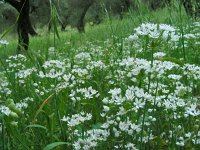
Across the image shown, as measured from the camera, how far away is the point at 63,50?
7434 mm

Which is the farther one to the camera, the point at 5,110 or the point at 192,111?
the point at 192,111

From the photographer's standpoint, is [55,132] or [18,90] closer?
[55,132]

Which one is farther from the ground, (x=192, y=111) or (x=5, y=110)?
(x=5, y=110)

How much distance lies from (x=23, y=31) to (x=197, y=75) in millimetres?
15988

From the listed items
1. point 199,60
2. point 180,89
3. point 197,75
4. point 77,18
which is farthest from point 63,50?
point 77,18

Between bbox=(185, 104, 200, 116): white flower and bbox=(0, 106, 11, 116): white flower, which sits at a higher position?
bbox=(0, 106, 11, 116): white flower

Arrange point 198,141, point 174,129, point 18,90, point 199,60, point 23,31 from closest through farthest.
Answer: point 198,141 < point 174,129 < point 18,90 < point 199,60 < point 23,31

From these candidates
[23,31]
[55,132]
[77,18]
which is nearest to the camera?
[55,132]

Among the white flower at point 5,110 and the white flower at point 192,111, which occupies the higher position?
the white flower at point 5,110

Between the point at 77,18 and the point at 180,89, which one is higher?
the point at 180,89

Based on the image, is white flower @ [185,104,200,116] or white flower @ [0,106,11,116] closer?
white flower @ [0,106,11,116]

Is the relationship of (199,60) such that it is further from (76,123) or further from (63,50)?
(63,50)

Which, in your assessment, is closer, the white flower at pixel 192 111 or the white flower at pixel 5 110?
the white flower at pixel 5 110

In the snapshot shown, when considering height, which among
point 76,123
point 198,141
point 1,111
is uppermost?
point 1,111
